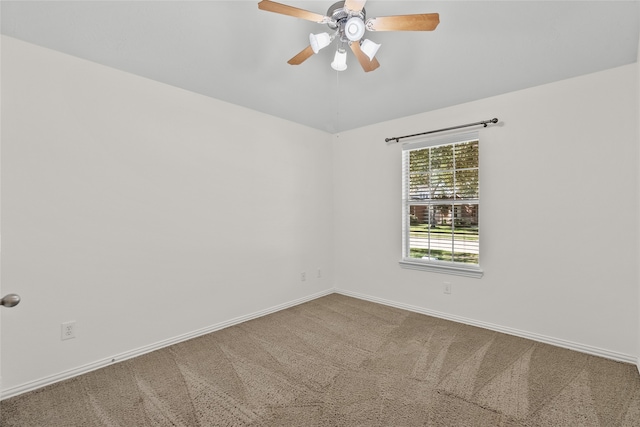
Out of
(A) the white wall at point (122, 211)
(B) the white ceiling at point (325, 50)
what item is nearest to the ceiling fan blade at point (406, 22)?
(B) the white ceiling at point (325, 50)

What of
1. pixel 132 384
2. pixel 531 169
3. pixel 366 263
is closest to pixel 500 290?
pixel 531 169

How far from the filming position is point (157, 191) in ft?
8.97

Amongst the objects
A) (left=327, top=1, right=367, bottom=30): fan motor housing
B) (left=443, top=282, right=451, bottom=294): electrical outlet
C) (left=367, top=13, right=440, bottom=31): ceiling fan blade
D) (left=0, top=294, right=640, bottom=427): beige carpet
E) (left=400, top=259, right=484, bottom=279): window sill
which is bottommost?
(left=0, top=294, right=640, bottom=427): beige carpet

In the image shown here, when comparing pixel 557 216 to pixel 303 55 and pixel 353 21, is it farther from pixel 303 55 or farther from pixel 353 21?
pixel 303 55

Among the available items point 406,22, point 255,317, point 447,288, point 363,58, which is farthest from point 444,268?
point 406,22

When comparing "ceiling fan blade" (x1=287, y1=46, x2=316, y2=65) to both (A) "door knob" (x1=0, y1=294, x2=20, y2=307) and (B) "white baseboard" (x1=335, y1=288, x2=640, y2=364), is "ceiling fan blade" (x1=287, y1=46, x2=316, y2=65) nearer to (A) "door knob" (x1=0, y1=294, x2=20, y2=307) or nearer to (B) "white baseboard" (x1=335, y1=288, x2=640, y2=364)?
(A) "door knob" (x1=0, y1=294, x2=20, y2=307)

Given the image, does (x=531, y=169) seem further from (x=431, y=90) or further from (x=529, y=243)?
(x=431, y=90)

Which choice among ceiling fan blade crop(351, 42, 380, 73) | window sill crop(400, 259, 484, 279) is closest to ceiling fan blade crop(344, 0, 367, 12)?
ceiling fan blade crop(351, 42, 380, 73)

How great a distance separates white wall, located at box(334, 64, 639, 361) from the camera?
8.17 ft

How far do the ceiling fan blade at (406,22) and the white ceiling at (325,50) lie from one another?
20.6 inches

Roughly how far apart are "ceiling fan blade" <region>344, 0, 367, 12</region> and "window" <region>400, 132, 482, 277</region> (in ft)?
6.46

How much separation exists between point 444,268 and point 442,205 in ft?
2.34

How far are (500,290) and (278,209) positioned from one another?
2.56 meters

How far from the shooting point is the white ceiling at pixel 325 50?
2.13 m
